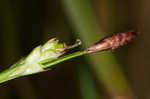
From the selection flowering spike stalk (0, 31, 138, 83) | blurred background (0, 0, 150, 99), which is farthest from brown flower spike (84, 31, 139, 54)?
blurred background (0, 0, 150, 99)

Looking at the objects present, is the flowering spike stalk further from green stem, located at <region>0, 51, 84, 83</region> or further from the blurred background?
the blurred background

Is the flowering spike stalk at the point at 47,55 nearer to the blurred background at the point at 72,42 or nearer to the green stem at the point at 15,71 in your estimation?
the green stem at the point at 15,71

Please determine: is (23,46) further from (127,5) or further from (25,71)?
(25,71)

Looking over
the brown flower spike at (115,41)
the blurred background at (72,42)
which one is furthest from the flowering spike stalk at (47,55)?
the blurred background at (72,42)

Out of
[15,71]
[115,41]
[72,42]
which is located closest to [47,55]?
[15,71]

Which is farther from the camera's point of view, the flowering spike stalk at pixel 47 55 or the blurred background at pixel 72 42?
the blurred background at pixel 72 42

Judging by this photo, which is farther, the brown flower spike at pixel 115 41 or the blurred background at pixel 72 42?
the blurred background at pixel 72 42
